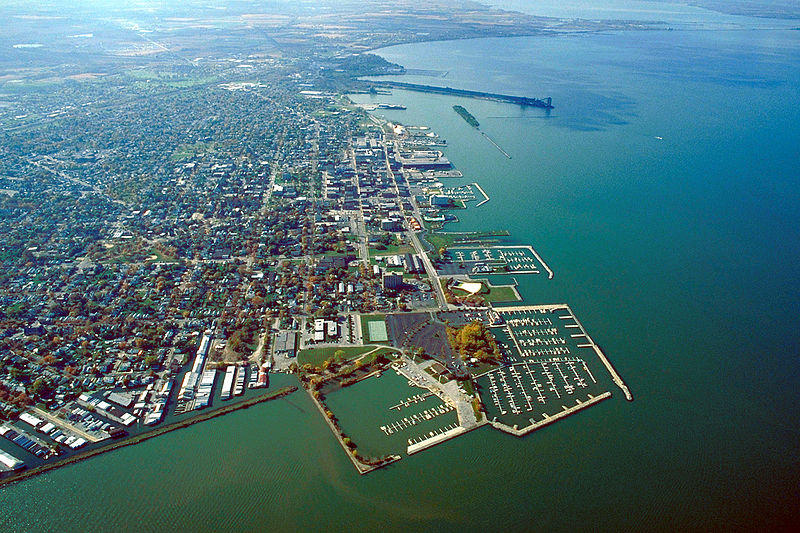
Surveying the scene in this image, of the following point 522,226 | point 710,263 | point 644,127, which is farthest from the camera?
point 644,127

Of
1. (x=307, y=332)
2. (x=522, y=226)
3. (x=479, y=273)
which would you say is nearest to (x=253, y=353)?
(x=307, y=332)

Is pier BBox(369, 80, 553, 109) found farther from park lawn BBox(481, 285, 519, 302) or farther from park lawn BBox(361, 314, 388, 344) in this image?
park lawn BBox(361, 314, 388, 344)

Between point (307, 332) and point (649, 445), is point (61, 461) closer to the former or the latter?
point (307, 332)

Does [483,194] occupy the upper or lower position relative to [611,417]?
upper

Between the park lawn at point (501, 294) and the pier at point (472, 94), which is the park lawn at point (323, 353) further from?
the pier at point (472, 94)

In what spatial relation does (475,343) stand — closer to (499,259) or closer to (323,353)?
(323,353)

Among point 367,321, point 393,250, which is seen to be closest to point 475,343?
point 367,321

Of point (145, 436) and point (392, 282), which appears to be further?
point (392, 282)

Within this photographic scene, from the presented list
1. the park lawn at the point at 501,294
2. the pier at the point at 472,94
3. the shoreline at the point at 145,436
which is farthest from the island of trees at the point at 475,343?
the pier at the point at 472,94
